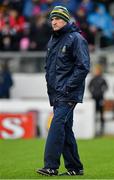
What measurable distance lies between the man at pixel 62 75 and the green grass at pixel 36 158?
0.41 meters

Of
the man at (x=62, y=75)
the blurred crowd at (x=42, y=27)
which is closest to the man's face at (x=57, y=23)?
the man at (x=62, y=75)

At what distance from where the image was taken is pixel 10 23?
2212 centimetres

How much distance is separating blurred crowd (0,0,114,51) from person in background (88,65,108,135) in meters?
1.28

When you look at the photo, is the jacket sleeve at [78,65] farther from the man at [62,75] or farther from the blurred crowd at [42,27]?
the blurred crowd at [42,27]

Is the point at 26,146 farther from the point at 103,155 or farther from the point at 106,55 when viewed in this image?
the point at 106,55

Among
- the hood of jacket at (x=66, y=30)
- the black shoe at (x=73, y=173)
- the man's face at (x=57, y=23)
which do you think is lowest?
the black shoe at (x=73, y=173)

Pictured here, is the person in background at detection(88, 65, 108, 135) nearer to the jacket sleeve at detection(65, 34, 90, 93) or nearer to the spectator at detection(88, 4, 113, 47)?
the spectator at detection(88, 4, 113, 47)

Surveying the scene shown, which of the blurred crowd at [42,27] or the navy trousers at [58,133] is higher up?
the blurred crowd at [42,27]

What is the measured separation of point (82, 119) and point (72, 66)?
33.3 ft

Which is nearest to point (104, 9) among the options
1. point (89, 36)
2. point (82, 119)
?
point (89, 36)

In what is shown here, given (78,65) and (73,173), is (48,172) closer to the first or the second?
(73,173)

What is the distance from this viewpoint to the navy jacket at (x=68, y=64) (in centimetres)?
927

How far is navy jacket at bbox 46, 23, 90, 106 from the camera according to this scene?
9266 millimetres

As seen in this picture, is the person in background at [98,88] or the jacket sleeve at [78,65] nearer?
the jacket sleeve at [78,65]
